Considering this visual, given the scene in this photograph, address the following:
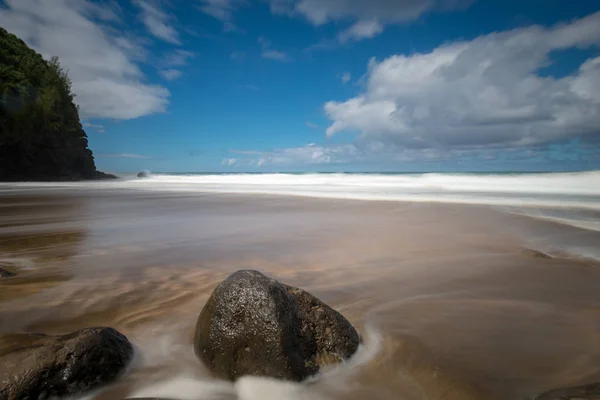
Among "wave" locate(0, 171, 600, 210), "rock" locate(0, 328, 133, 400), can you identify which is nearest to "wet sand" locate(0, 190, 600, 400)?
"rock" locate(0, 328, 133, 400)

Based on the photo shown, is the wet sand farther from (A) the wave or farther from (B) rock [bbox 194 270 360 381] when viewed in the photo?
(A) the wave

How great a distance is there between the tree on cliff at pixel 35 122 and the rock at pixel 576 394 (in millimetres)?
35987

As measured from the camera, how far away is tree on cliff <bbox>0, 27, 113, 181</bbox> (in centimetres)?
2750

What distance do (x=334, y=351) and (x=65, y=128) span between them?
41.4 m

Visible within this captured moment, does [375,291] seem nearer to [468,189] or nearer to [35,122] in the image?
[468,189]

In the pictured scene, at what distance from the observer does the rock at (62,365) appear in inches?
58.9

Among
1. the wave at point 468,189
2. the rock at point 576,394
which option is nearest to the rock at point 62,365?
the rock at point 576,394

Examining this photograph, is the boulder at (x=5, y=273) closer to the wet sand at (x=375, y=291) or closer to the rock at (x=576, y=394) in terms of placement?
the wet sand at (x=375, y=291)

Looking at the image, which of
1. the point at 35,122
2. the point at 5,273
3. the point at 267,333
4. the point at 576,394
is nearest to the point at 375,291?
the point at 267,333

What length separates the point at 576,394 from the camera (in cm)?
146

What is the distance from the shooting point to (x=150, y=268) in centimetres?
369

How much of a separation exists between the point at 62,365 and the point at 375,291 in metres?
2.42

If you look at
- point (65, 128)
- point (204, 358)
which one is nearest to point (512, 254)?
point (204, 358)

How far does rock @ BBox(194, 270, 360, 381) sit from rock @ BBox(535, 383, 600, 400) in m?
1.01
